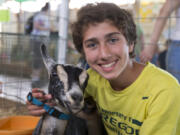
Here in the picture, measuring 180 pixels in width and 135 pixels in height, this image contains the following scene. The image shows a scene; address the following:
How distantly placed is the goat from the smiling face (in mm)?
103

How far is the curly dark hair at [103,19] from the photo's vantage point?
3.17ft

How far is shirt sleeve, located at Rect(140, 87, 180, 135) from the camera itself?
85cm

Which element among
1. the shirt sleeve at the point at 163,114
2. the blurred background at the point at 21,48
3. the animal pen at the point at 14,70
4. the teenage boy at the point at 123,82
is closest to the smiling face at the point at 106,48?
the teenage boy at the point at 123,82

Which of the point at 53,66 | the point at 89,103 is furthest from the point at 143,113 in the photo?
the point at 53,66

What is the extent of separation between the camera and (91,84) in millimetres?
1181

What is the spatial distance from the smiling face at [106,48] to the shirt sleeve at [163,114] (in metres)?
0.21

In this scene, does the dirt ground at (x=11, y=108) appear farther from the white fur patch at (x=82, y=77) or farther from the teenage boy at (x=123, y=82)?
the white fur patch at (x=82, y=77)

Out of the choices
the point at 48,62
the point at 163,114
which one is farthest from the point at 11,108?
the point at 163,114

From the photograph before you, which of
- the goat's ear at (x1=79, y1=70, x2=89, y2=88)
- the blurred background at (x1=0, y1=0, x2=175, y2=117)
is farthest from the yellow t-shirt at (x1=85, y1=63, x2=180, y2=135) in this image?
the blurred background at (x1=0, y1=0, x2=175, y2=117)

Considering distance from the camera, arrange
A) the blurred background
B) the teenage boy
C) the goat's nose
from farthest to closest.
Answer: the blurred background < the teenage boy < the goat's nose

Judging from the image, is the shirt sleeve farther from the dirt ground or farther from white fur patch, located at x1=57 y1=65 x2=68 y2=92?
the dirt ground

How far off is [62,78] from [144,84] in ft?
1.25

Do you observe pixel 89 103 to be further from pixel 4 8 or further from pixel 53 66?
pixel 4 8

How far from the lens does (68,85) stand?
79cm
